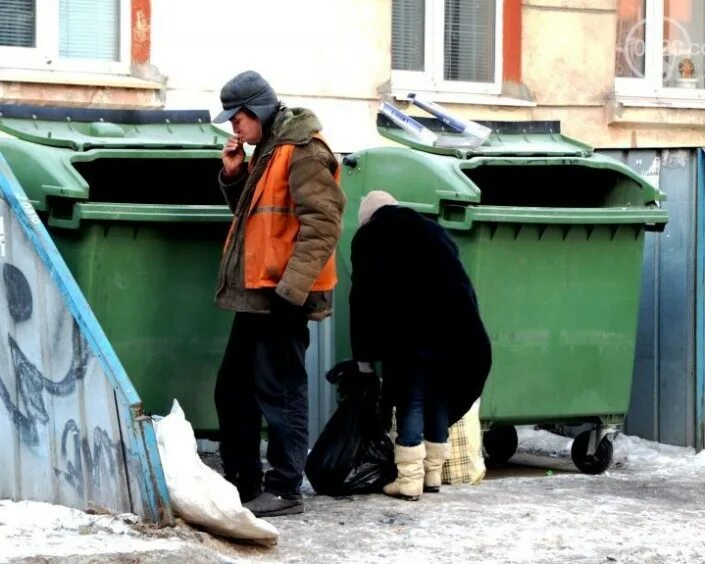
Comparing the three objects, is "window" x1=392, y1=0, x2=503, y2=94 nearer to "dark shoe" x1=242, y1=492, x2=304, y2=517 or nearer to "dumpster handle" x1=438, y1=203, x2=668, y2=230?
"dumpster handle" x1=438, y1=203, x2=668, y2=230

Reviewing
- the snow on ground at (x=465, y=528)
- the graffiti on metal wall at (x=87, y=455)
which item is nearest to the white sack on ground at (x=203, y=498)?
the snow on ground at (x=465, y=528)

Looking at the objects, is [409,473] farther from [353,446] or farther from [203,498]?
[203,498]

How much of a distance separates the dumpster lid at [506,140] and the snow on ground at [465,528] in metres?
1.45

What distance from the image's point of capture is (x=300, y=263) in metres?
5.90

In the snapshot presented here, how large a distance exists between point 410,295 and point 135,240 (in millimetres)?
1096

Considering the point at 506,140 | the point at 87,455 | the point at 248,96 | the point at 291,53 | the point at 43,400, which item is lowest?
the point at 87,455

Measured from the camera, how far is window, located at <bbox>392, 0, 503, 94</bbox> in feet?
35.5

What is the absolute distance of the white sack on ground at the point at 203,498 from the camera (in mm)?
5312

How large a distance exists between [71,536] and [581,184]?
11.7 ft

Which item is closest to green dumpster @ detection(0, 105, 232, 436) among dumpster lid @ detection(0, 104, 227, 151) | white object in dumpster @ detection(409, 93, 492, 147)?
dumpster lid @ detection(0, 104, 227, 151)

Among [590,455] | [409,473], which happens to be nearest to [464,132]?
[590,455]

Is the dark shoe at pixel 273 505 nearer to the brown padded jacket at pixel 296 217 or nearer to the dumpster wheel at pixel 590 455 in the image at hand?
the brown padded jacket at pixel 296 217

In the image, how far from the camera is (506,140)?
789 cm

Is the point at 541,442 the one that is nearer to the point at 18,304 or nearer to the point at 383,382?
the point at 383,382
